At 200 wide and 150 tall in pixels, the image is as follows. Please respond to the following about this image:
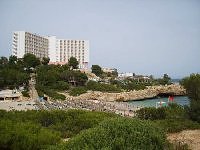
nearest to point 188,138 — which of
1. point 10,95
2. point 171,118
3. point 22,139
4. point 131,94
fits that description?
point 171,118

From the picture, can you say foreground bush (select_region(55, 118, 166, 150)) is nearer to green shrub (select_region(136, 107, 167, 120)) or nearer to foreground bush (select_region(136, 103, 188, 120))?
foreground bush (select_region(136, 103, 188, 120))

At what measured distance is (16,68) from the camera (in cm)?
6300

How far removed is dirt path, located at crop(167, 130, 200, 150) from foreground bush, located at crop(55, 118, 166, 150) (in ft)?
10.6

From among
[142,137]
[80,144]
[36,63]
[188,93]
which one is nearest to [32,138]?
[80,144]

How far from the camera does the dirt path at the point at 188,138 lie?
14402 mm

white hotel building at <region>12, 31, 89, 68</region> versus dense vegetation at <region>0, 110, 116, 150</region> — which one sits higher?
white hotel building at <region>12, 31, 89, 68</region>

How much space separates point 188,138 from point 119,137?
A: 21.3 ft

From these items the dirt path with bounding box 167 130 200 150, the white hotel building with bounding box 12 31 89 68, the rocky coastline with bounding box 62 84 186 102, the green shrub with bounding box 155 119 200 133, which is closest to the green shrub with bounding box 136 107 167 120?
the green shrub with bounding box 155 119 200 133

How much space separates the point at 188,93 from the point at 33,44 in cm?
7325

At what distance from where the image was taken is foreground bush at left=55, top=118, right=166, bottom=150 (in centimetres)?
955

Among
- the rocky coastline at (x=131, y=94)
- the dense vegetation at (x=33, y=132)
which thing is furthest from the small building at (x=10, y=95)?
the dense vegetation at (x=33, y=132)

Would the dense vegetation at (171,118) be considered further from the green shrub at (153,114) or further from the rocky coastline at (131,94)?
the rocky coastline at (131,94)

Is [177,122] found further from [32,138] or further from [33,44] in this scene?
[33,44]

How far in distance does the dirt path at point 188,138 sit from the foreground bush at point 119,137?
3221mm
